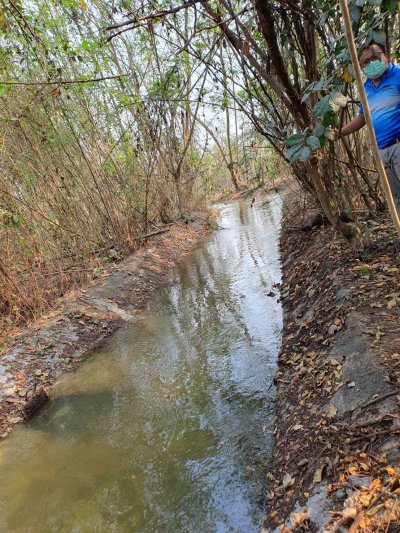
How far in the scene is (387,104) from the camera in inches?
114

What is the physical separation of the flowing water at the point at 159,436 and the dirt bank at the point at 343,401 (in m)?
0.29

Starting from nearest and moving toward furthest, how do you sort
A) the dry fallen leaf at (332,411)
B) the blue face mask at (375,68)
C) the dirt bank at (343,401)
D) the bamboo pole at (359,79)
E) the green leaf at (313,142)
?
the bamboo pole at (359,79), the dirt bank at (343,401), the green leaf at (313,142), the dry fallen leaf at (332,411), the blue face mask at (375,68)

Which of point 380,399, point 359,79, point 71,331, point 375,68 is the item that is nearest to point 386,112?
point 375,68

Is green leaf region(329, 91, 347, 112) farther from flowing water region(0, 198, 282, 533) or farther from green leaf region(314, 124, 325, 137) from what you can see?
flowing water region(0, 198, 282, 533)

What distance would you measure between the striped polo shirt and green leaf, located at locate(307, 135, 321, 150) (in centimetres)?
141

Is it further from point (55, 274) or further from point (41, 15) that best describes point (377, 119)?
point (41, 15)

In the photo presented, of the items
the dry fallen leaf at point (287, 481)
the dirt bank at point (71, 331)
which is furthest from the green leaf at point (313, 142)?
the dirt bank at point (71, 331)

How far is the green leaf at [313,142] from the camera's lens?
1912 millimetres

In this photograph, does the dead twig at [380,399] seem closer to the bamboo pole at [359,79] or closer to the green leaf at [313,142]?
the bamboo pole at [359,79]

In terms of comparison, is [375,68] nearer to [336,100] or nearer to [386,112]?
[386,112]

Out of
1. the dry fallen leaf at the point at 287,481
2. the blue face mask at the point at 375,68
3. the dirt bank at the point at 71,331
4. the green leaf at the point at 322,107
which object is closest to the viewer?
the green leaf at the point at 322,107

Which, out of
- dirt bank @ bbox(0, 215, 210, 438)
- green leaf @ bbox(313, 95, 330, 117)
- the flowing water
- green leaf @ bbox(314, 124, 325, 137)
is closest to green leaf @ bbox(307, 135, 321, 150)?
green leaf @ bbox(314, 124, 325, 137)

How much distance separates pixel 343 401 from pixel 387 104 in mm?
2261

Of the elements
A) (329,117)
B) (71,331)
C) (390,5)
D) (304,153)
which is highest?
(390,5)
